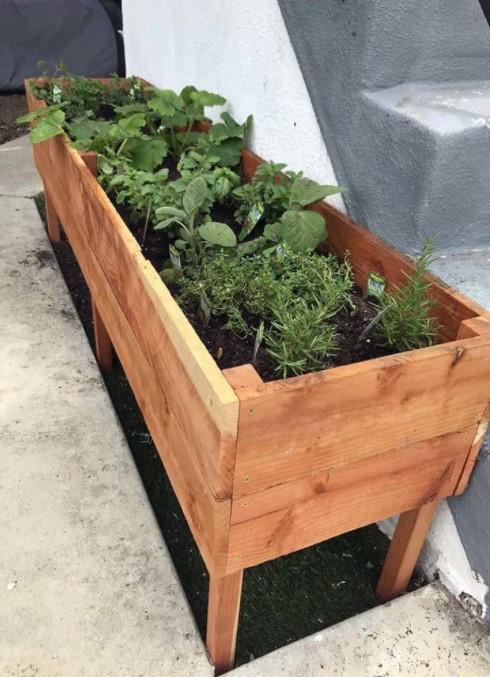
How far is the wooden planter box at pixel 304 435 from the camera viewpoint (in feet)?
3.51

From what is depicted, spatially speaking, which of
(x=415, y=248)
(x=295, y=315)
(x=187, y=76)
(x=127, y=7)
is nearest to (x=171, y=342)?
(x=295, y=315)

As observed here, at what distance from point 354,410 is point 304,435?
107 mm

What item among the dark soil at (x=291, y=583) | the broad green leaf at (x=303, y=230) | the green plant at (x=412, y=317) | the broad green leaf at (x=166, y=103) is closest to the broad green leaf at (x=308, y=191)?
the broad green leaf at (x=303, y=230)

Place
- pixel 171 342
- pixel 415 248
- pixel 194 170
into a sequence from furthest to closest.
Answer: pixel 194 170
pixel 415 248
pixel 171 342

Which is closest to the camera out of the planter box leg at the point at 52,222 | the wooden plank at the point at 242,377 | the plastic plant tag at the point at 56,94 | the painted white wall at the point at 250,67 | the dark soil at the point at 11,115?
the wooden plank at the point at 242,377

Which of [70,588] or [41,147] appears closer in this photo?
[70,588]

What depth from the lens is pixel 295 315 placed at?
4.60ft

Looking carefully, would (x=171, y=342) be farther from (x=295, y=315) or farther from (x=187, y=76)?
(x=187, y=76)

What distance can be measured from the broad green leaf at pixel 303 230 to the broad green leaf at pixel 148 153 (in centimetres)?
82

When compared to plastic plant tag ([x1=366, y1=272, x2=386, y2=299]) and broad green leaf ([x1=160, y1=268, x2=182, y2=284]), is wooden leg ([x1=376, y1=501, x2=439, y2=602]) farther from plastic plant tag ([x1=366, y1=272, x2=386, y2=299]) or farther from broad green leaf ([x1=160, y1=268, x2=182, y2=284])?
broad green leaf ([x1=160, y1=268, x2=182, y2=284])

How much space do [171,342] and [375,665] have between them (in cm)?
88

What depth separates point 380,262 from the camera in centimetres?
158

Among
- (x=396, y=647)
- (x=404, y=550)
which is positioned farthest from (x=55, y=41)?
(x=396, y=647)

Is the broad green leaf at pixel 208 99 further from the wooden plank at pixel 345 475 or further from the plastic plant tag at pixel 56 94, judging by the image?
the wooden plank at pixel 345 475
